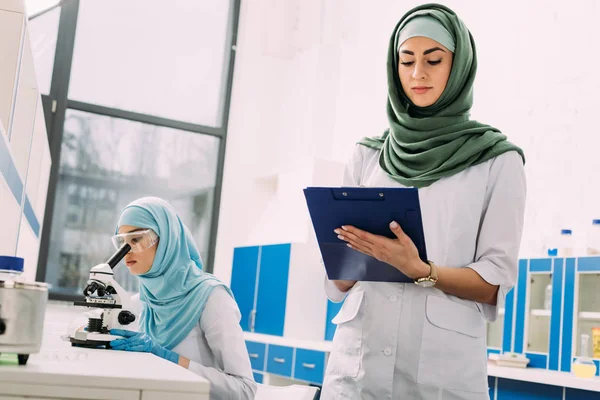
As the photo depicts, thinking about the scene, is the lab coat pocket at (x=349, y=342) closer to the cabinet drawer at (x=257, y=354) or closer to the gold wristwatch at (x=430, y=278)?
the gold wristwatch at (x=430, y=278)

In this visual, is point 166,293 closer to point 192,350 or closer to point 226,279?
point 192,350

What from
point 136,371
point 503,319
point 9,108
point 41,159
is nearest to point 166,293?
point 9,108

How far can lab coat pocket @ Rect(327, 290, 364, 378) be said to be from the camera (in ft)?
4.61

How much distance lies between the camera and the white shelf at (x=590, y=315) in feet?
10.5

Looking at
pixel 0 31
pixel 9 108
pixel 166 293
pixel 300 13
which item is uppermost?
pixel 300 13

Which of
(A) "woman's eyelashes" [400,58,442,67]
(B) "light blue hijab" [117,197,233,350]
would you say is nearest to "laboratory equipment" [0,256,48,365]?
(A) "woman's eyelashes" [400,58,442,67]

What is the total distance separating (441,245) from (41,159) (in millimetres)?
3934

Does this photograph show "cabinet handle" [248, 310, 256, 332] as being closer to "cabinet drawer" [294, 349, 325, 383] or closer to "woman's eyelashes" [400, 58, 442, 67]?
"cabinet drawer" [294, 349, 325, 383]

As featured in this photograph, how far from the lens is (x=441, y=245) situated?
4.70 ft

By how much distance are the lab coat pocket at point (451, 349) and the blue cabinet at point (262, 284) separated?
12.7ft

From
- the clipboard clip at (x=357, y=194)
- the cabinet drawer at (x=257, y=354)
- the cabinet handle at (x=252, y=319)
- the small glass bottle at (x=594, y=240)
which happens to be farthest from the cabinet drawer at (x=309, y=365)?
the clipboard clip at (x=357, y=194)

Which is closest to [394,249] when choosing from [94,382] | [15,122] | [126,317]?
[94,382]

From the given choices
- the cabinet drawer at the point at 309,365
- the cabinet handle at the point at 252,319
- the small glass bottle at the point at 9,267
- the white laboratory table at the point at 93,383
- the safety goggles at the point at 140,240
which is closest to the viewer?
the white laboratory table at the point at 93,383

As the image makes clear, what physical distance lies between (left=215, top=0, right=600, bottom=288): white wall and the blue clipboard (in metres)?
2.40
